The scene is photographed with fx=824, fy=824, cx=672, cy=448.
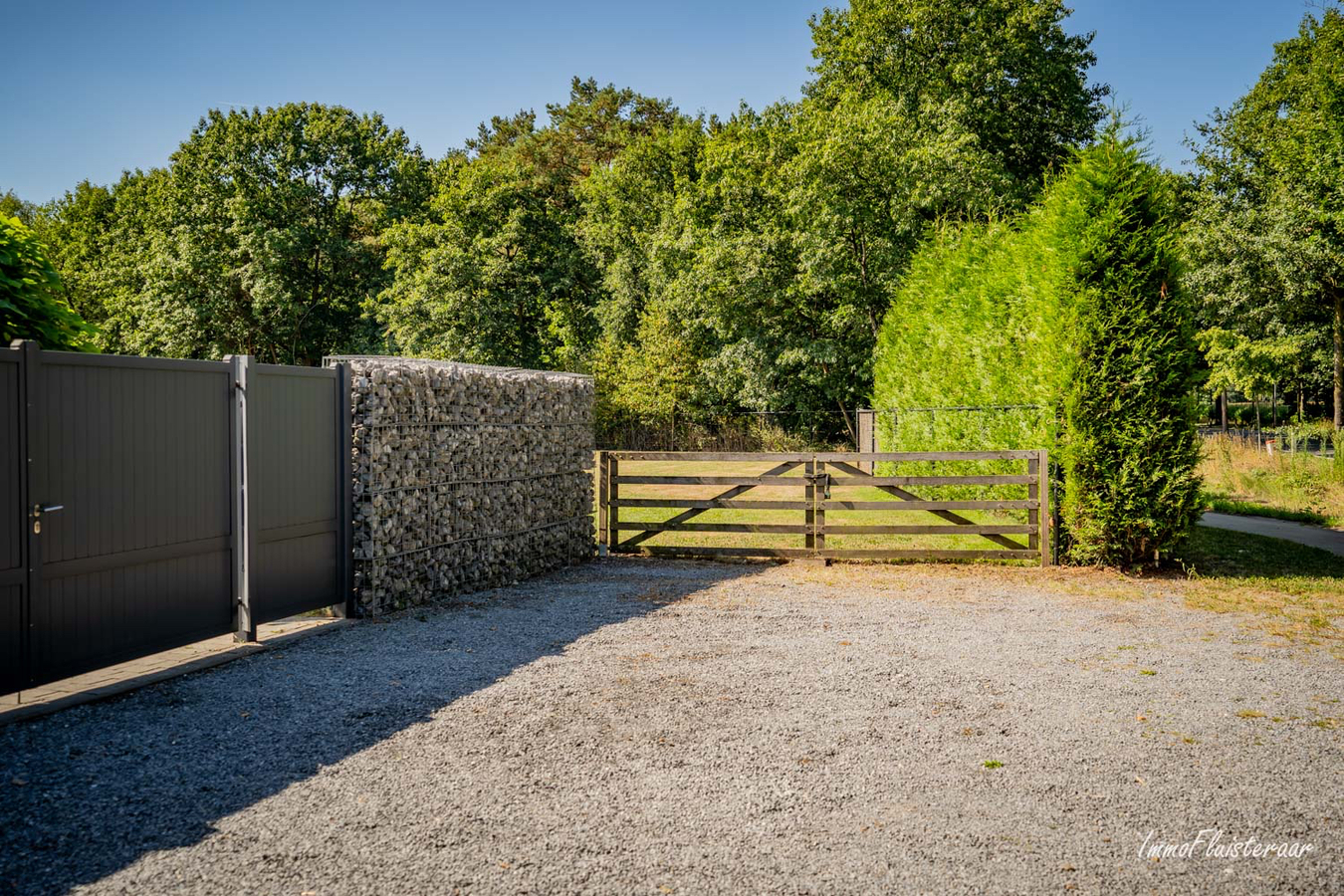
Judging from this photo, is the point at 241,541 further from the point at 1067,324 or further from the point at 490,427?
the point at 1067,324

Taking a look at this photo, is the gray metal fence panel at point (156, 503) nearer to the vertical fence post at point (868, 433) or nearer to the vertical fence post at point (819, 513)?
the vertical fence post at point (819, 513)

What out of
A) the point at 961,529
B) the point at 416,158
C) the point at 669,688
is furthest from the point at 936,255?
the point at 416,158

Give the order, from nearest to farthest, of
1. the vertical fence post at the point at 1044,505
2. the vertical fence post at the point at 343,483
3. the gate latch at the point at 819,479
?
1. the vertical fence post at the point at 343,483
2. the vertical fence post at the point at 1044,505
3. the gate latch at the point at 819,479

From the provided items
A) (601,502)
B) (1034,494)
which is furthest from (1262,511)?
(601,502)

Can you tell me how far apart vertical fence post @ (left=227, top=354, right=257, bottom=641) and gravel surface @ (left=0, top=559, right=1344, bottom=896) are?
0.55 meters

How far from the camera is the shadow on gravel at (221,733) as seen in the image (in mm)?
3445

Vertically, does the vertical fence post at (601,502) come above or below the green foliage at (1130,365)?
below

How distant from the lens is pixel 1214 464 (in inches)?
760

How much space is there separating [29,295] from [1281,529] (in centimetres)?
1612

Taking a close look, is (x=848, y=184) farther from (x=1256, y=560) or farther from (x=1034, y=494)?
(x=1256, y=560)

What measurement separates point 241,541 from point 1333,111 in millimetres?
34121

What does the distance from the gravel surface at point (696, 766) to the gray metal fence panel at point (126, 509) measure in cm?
53

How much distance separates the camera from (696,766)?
13.8 ft

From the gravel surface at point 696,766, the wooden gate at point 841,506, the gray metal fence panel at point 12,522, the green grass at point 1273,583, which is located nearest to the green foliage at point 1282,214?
the green grass at point 1273,583
